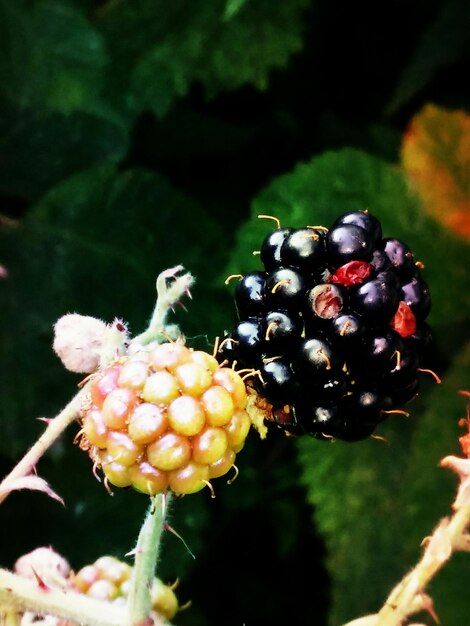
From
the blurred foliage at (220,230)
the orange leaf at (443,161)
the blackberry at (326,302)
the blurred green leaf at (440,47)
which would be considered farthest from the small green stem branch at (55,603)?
the blurred green leaf at (440,47)

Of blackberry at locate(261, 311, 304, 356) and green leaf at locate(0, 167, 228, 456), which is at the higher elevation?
blackberry at locate(261, 311, 304, 356)

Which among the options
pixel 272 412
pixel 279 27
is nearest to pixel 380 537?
pixel 272 412

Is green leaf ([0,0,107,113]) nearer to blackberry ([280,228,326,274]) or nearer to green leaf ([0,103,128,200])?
green leaf ([0,103,128,200])

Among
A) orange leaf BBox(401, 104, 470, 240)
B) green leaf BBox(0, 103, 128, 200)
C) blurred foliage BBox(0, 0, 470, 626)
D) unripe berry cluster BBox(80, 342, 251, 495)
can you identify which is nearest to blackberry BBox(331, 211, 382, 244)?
unripe berry cluster BBox(80, 342, 251, 495)

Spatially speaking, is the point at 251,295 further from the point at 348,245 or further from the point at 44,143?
the point at 44,143

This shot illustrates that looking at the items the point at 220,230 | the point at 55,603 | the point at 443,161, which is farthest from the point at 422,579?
the point at 443,161

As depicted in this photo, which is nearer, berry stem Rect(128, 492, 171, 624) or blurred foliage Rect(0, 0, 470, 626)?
berry stem Rect(128, 492, 171, 624)

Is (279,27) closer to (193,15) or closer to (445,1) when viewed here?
(193,15)
